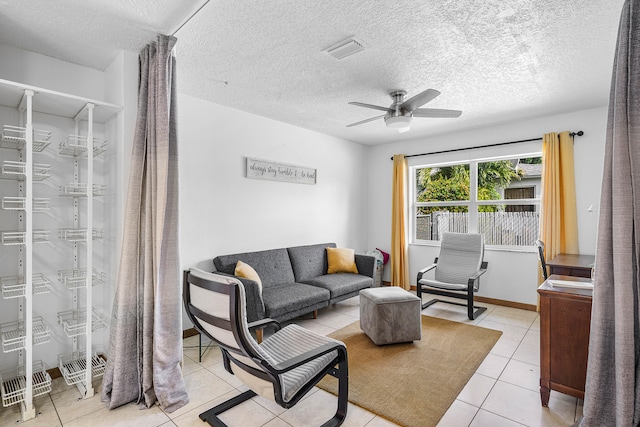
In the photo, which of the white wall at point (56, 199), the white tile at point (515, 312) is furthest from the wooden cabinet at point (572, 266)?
the white wall at point (56, 199)

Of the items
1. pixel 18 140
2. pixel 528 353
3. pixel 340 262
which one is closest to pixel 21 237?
pixel 18 140

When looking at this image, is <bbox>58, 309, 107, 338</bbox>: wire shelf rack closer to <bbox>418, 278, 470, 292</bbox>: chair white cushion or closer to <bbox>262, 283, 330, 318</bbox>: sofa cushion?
<bbox>262, 283, 330, 318</bbox>: sofa cushion

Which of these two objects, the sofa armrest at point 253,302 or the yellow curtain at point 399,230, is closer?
the sofa armrest at point 253,302

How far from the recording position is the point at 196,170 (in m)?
3.48

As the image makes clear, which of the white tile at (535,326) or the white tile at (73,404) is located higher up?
the white tile at (73,404)

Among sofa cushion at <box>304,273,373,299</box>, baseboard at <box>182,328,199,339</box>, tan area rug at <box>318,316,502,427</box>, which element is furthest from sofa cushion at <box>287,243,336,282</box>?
baseboard at <box>182,328,199,339</box>

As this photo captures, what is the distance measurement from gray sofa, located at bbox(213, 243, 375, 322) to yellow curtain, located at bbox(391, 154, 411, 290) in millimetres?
1063

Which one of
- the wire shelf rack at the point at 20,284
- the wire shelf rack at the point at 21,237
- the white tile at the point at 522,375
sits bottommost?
the white tile at the point at 522,375

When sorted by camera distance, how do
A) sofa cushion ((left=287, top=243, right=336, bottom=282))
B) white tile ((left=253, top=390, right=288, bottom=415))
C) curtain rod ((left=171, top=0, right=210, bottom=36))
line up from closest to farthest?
1. curtain rod ((left=171, top=0, right=210, bottom=36))
2. white tile ((left=253, top=390, right=288, bottom=415))
3. sofa cushion ((left=287, top=243, right=336, bottom=282))

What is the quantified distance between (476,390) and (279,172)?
126 inches

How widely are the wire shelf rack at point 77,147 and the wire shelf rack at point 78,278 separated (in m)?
0.93

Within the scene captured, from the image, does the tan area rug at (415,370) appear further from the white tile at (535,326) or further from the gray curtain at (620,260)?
the gray curtain at (620,260)

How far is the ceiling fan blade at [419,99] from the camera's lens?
2.63 m

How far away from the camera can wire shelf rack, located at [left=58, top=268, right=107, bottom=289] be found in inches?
91.6
